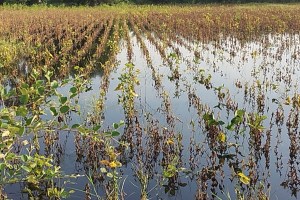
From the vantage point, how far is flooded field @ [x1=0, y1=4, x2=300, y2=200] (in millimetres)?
3201

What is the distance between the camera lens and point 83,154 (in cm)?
504

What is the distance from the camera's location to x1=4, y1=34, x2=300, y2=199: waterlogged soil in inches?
166

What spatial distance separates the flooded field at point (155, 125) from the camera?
3.20m

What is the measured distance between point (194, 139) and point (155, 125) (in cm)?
56

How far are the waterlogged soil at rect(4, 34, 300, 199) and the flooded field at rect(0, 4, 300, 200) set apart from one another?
0.02 metres

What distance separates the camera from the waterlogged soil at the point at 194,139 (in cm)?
421

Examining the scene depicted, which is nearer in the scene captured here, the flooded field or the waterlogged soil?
the flooded field

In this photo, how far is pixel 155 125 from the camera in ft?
18.0

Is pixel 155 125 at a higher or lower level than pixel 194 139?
higher

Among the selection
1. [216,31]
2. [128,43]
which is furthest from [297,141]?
[216,31]

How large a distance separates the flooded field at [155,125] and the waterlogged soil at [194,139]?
17 millimetres

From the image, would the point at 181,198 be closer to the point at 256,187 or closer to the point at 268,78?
the point at 256,187

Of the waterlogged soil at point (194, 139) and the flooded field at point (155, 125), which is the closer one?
the flooded field at point (155, 125)

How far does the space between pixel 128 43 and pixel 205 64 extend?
158 inches
